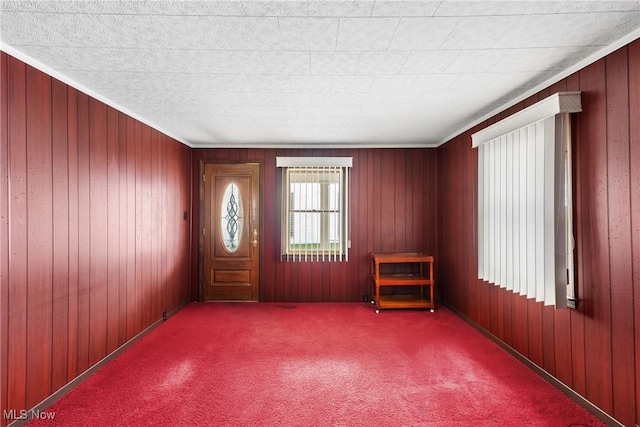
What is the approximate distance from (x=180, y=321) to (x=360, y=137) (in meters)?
3.38

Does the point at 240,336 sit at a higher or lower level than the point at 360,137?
lower

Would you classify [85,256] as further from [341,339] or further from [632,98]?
[632,98]

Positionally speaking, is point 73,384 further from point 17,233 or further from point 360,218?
point 360,218

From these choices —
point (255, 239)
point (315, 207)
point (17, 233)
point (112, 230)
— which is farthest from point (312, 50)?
point (255, 239)

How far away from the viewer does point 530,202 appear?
251 centimetres

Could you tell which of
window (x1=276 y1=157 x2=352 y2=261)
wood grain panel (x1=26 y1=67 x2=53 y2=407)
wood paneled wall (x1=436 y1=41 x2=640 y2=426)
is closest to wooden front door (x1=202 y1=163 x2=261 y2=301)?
window (x1=276 y1=157 x2=352 y2=261)

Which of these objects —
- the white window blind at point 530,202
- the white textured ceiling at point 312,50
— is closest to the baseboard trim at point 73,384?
the white textured ceiling at point 312,50

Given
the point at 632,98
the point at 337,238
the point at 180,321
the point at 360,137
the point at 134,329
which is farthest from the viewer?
the point at 337,238

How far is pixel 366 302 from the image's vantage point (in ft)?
15.1

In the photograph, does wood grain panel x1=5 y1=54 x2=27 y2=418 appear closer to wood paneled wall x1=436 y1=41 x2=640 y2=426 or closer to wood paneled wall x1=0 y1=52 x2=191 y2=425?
wood paneled wall x1=0 y1=52 x2=191 y2=425

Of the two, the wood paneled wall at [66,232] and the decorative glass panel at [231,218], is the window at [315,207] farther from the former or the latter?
the wood paneled wall at [66,232]

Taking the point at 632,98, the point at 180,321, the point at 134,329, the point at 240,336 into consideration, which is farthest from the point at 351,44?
the point at 180,321

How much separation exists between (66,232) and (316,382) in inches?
88.5

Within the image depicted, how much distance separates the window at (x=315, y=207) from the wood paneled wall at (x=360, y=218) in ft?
0.55
